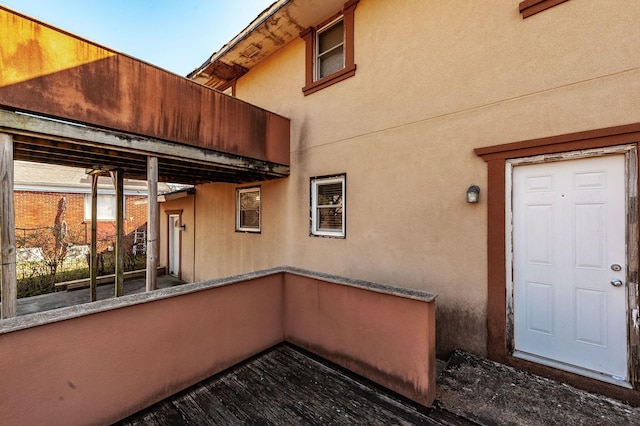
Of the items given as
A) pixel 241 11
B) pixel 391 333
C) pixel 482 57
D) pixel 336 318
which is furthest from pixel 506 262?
pixel 241 11

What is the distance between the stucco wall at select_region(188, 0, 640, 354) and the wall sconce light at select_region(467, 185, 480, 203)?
A: 3.3 inches

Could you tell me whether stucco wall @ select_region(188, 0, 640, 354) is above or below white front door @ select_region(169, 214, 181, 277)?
above

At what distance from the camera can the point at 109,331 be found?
2.47 metres

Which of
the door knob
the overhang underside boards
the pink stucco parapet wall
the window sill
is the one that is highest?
the window sill

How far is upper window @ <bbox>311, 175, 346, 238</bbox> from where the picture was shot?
5152 mm

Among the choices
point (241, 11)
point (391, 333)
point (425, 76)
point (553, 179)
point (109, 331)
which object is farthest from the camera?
point (241, 11)

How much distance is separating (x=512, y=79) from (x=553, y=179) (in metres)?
1.31

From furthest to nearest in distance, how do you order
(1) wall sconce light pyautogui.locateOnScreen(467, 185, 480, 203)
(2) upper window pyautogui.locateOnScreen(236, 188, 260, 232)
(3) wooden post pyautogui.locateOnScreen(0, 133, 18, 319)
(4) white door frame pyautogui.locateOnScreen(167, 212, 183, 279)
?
(4) white door frame pyautogui.locateOnScreen(167, 212, 183, 279) < (2) upper window pyautogui.locateOnScreen(236, 188, 260, 232) < (1) wall sconce light pyautogui.locateOnScreen(467, 185, 480, 203) < (3) wooden post pyautogui.locateOnScreen(0, 133, 18, 319)

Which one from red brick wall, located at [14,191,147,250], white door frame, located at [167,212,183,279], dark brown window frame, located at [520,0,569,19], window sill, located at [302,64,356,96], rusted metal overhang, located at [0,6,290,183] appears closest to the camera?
rusted metal overhang, located at [0,6,290,183]

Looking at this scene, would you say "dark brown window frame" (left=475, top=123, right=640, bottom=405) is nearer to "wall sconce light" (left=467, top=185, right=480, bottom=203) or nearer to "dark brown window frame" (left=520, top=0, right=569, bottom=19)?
"wall sconce light" (left=467, top=185, right=480, bottom=203)

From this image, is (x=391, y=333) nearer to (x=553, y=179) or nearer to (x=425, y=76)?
(x=553, y=179)

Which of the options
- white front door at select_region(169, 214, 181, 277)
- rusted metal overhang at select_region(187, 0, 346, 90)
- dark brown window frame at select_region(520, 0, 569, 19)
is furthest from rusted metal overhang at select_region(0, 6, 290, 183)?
white front door at select_region(169, 214, 181, 277)

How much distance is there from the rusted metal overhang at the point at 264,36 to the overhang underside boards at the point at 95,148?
2479 mm

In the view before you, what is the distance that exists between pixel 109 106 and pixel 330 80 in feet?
11.8
